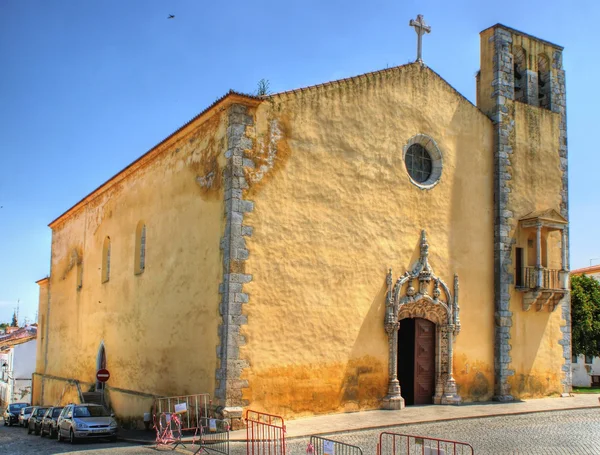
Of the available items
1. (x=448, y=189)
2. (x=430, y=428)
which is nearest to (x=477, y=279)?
(x=448, y=189)

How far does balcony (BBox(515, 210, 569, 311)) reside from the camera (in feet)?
69.2

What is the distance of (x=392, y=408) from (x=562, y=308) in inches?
305

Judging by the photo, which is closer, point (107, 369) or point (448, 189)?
point (448, 189)

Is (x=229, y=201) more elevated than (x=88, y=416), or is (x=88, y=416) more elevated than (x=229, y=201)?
(x=229, y=201)

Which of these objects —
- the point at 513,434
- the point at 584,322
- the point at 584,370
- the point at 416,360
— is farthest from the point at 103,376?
the point at 584,370

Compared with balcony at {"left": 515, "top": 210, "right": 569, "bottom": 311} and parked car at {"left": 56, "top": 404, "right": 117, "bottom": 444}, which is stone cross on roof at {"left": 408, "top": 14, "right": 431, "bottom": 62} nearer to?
balcony at {"left": 515, "top": 210, "right": 569, "bottom": 311}

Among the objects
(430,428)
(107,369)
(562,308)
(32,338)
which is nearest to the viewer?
(430,428)

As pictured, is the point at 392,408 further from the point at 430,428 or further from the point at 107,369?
the point at 107,369

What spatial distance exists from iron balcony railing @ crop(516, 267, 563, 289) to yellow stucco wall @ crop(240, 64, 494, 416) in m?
1.17

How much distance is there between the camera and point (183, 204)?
18875mm

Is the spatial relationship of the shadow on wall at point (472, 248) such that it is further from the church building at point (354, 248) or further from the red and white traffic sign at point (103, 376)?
the red and white traffic sign at point (103, 376)

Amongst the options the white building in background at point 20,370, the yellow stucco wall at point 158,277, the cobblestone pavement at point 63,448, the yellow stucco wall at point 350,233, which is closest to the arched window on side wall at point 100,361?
the yellow stucco wall at point 158,277

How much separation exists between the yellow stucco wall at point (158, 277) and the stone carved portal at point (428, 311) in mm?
5000

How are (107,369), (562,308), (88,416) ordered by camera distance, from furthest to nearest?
(107,369), (562,308), (88,416)
